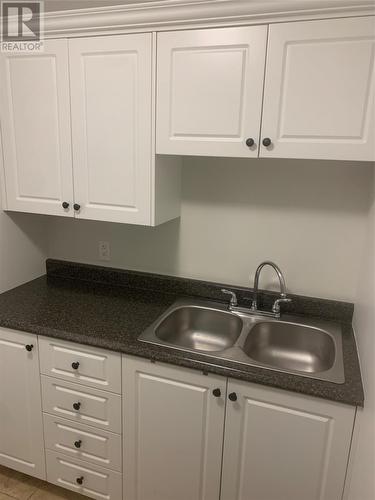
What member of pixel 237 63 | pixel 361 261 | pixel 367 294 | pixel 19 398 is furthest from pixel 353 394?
pixel 19 398

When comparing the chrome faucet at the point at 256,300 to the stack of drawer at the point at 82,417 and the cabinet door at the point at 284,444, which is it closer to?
the cabinet door at the point at 284,444

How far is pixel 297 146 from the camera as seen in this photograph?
4.57 ft

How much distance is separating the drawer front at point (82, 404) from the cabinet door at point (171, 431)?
7cm

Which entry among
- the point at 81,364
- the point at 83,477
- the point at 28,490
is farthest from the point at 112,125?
the point at 28,490

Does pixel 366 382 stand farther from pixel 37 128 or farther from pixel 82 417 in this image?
pixel 37 128

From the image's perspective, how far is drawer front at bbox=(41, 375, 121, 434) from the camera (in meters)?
1.57

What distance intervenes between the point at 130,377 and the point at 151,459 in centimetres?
39

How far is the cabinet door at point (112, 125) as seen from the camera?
1.52 meters

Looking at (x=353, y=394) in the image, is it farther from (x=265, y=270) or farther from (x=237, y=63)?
(x=237, y=63)

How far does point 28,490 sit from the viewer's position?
6.11ft

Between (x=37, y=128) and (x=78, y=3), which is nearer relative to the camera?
(x=78, y=3)

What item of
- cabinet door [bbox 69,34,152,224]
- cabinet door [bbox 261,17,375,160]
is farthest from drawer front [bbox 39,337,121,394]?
cabinet door [bbox 261,17,375,160]

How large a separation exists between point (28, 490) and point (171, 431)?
0.96 meters

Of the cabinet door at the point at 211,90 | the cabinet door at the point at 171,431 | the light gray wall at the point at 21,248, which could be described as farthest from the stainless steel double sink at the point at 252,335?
the light gray wall at the point at 21,248
